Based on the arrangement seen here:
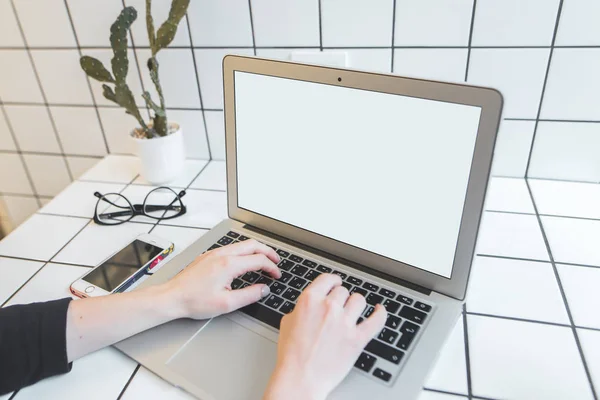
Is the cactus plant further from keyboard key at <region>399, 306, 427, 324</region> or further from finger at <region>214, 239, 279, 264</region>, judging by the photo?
keyboard key at <region>399, 306, 427, 324</region>

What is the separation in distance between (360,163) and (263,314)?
241mm

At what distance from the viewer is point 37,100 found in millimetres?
1186

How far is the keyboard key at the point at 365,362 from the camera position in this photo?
20.7 inches

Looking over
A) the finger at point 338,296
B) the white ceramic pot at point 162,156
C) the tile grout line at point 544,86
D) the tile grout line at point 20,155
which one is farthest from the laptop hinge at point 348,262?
the tile grout line at point 20,155

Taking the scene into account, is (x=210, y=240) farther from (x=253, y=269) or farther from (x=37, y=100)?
(x=37, y=100)

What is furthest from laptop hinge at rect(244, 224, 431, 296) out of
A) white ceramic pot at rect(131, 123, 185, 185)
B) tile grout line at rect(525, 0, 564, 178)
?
tile grout line at rect(525, 0, 564, 178)

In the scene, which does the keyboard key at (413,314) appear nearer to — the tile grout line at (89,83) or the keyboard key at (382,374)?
the keyboard key at (382,374)

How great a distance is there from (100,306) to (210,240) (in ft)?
0.73

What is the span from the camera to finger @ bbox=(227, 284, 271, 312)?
0.60 m

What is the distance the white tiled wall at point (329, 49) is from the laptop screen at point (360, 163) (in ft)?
0.45

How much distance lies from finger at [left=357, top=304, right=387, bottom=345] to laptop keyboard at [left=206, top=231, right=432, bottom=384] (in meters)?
0.02

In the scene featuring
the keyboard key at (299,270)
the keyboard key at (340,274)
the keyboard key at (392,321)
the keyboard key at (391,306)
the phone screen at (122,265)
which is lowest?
the phone screen at (122,265)

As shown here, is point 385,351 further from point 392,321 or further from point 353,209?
point 353,209

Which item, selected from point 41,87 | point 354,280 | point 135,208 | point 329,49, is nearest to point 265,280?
point 354,280
